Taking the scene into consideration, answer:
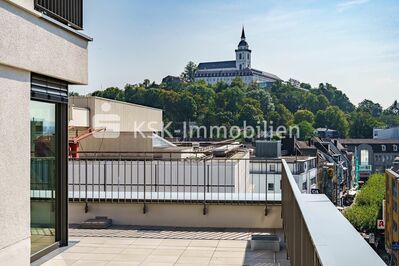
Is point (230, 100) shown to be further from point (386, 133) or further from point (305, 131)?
point (386, 133)

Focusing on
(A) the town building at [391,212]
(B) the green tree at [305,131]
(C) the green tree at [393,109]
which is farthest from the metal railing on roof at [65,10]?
(C) the green tree at [393,109]

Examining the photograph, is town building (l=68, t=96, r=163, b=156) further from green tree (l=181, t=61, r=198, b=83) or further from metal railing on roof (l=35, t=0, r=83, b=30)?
green tree (l=181, t=61, r=198, b=83)

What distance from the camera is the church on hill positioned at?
164m

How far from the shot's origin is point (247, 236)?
6.56 meters

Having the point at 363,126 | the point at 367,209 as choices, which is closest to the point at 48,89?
the point at 367,209

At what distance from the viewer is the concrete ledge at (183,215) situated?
23.1 ft

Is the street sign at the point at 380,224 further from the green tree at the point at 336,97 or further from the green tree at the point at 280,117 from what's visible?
the green tree at the point at 336,97

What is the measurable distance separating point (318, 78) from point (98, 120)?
138296mm

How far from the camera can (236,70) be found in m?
166

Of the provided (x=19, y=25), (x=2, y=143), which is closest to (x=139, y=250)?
(x=2, y=143)

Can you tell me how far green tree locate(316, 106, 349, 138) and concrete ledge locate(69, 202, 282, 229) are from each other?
118m

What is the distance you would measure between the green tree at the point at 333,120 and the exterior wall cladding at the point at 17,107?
121177 millimetres

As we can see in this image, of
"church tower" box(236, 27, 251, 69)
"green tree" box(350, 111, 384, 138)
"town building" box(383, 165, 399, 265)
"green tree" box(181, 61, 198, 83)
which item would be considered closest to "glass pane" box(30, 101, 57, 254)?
"town building" box(383, 165, 399, 265)

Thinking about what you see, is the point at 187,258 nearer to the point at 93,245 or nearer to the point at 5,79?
the point at 93,245
